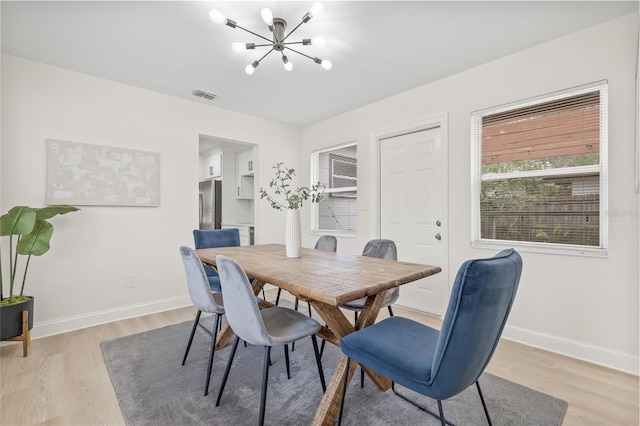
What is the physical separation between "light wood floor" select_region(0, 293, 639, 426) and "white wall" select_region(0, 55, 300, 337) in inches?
18.5

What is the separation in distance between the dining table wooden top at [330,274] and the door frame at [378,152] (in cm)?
142

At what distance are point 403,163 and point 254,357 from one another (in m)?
2.58

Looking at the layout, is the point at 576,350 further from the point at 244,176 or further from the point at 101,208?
the point at 244,176

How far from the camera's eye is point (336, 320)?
163 centimetres

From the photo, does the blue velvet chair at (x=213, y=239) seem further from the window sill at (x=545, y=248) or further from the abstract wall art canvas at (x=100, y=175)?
the window sill at (x=545, y=248)

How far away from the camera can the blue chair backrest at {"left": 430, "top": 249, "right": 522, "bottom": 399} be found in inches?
39.4

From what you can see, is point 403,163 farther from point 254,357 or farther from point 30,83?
point 30,83

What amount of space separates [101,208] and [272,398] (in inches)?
103

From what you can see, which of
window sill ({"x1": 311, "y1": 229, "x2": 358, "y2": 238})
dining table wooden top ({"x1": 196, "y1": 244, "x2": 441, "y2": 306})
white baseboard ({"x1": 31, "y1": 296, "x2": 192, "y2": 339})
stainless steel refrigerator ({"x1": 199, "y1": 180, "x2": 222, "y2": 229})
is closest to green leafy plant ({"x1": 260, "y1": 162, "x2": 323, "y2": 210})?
dining table wooden top ({"x1": 196, "y1": 244, "x2": 441, "y2": 306})

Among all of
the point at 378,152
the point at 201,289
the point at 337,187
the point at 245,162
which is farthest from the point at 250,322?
the point at 245,162

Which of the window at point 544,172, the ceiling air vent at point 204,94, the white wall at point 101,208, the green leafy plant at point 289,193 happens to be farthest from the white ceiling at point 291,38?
the green leafy plant at point 289,193

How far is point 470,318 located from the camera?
101 centimetres

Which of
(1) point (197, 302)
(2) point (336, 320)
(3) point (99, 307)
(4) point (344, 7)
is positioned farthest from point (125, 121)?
(2) point (336, 320)

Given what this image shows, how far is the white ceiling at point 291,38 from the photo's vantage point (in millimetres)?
2006
